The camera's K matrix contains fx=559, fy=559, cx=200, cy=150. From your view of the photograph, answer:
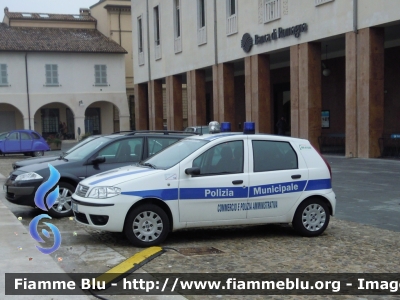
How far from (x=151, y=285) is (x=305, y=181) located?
11.0 ft

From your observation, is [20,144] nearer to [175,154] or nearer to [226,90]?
[226,90]

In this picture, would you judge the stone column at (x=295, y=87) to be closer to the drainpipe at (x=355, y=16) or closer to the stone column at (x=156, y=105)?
the drainpipe at (x=355, y=16)

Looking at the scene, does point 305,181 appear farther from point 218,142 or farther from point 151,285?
point 151,285

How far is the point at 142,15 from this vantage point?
3925 cm

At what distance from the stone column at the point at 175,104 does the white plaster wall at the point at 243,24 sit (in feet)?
2.16

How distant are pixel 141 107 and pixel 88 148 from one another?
3163 cm

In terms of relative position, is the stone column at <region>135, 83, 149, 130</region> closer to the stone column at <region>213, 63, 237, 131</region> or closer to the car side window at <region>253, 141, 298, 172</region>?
the stone column at <region>213, 63, 237, 131</region>

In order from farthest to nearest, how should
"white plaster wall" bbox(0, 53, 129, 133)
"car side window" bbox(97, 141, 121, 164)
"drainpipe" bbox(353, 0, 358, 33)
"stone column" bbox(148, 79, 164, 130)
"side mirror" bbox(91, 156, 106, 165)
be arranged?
"white plaster wall" bbox(0, 53, 129, 133), "stone column" bbox(148, 79, 164, 130), "drainpipe" bbox(353, 0, 358, 33), "car side window" bbox(97, 141, 121, 164), "side mirror" bbox(91, 156, 106, 165)

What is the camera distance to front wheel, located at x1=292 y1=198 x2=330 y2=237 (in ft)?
27.2

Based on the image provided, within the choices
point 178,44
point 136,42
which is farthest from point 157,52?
point 136,42

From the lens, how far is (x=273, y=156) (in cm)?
828

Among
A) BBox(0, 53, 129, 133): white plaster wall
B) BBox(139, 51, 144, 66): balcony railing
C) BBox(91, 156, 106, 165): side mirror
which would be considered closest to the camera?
BBox(91, 156, 106, 165): side mirror

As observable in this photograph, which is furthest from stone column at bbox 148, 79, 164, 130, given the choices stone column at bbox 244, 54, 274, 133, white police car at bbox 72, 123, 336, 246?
white police car at bbox 72, 123, 336, 246

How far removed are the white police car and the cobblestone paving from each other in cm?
35
